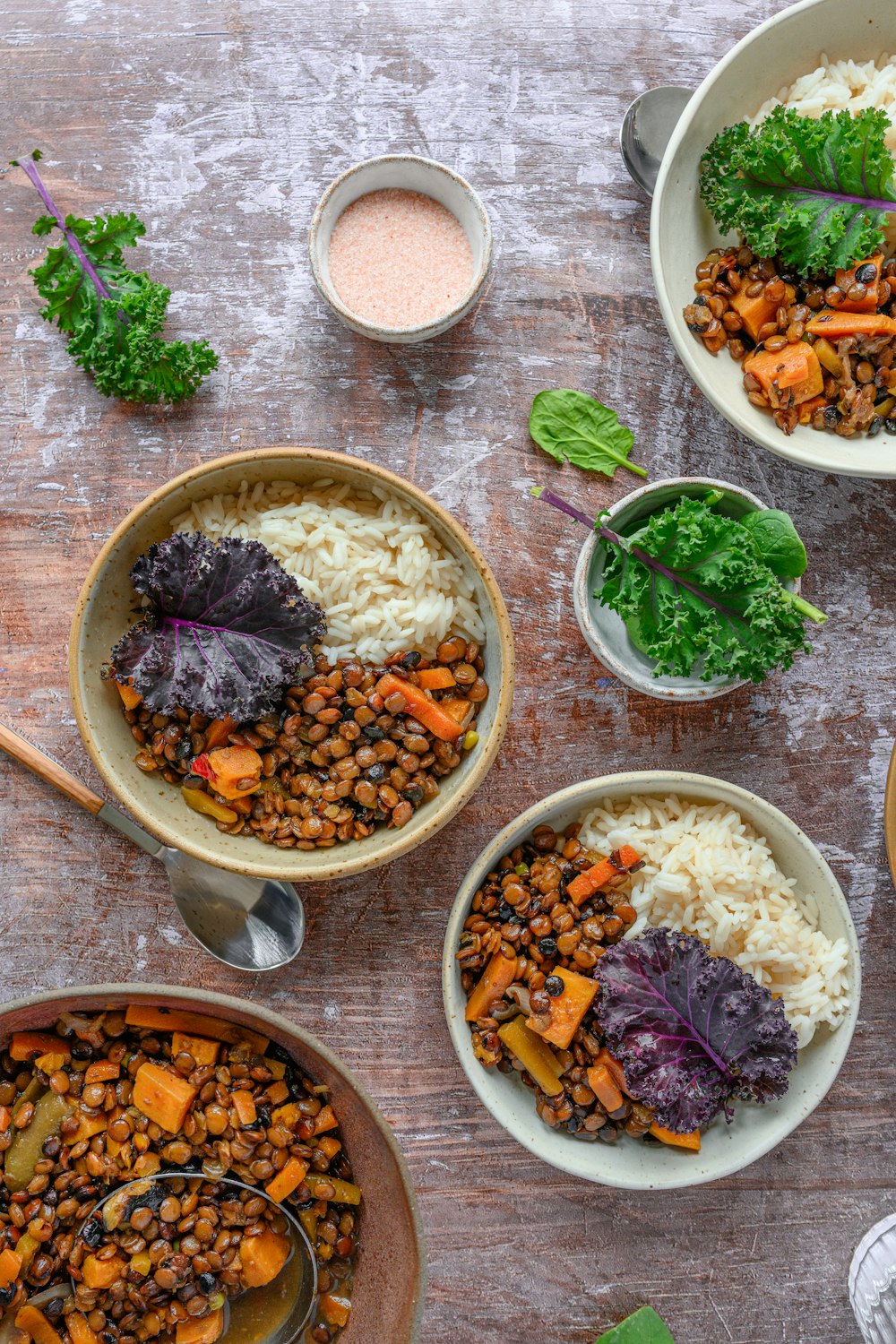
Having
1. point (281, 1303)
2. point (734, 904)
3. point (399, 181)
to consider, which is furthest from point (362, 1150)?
point (399, 181)

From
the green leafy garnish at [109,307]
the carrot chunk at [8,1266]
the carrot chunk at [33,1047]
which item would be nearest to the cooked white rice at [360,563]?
the green leafy garnish at [109,307]

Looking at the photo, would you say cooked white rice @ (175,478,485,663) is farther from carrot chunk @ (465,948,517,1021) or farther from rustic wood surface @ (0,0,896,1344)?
carrot chunk @ (465,948,517,1021)

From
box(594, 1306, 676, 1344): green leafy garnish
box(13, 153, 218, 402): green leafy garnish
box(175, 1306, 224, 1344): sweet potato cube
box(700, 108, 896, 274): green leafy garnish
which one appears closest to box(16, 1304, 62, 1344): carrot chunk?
box(175, 1306, 224, 1344): sweet potato cube

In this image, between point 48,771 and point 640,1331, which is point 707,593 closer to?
point 48,771

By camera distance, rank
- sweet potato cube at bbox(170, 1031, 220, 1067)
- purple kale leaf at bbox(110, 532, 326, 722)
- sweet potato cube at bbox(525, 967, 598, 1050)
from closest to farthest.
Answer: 1. purple kale leaf at bbox(110, 532, 326, 722)
2. sweet potato cube at bbox(525, 967, 598, 1050)
3. sweet potato cube at bbox(170, 1031, 220, 1067)

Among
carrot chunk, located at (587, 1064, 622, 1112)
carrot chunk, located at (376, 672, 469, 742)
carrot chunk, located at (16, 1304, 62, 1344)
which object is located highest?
carrot chunk, located at (376, 672, 469, 742)

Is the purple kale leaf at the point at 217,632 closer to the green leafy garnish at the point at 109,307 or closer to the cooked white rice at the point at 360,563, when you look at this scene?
the cooked white rice at the point at 360,563
